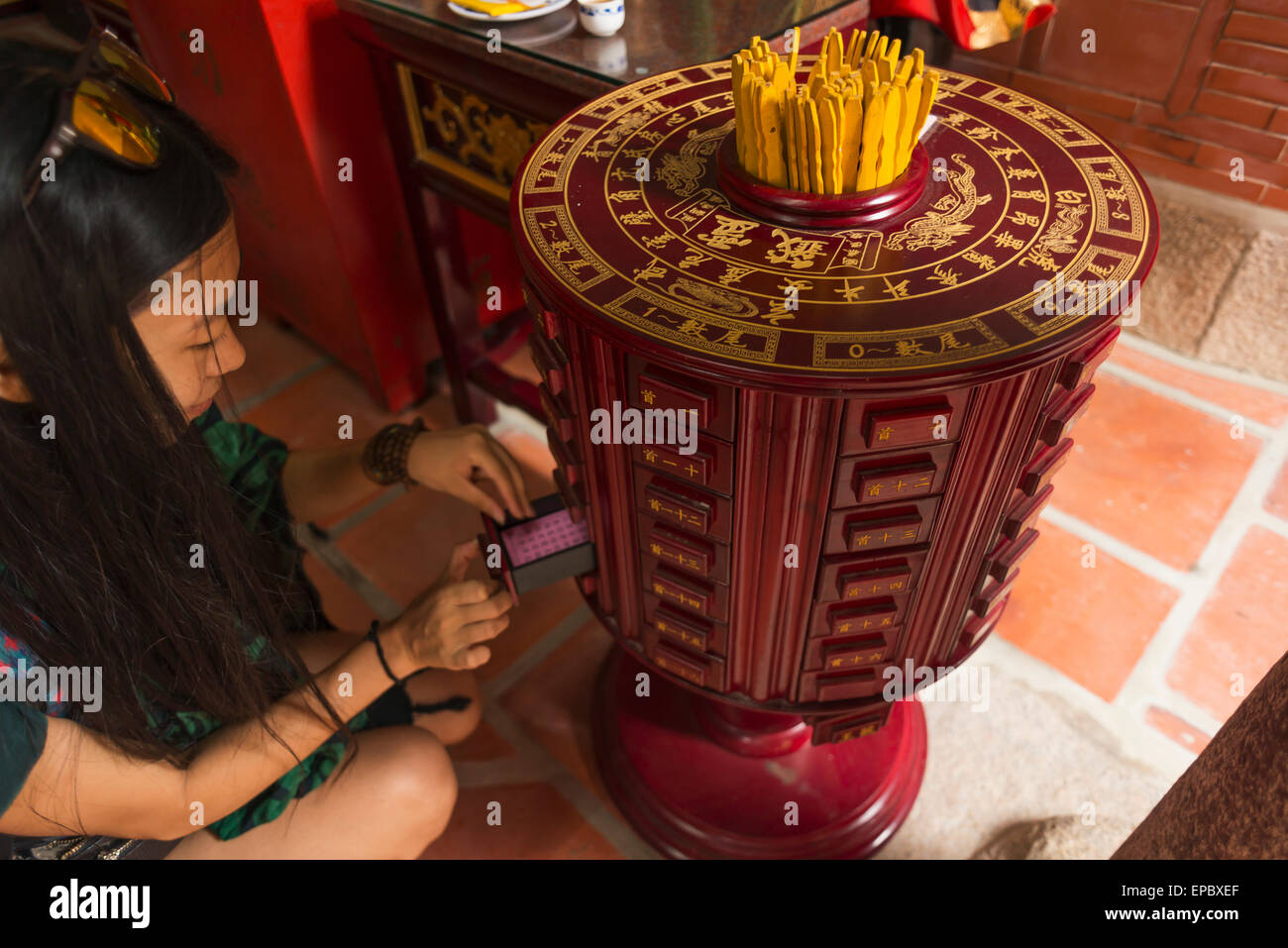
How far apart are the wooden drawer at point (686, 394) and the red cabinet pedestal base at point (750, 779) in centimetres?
67

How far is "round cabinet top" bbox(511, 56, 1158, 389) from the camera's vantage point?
66 cm

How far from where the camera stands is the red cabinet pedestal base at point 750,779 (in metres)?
1.26

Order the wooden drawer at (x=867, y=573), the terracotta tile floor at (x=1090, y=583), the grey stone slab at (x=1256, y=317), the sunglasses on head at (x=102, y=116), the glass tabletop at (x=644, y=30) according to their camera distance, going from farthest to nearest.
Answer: the grey stone slab at (x=1256, y=317) → the terracotta tile floor at (x=1090, y=583) → the glass tabletop at (x=644, y=30) → the wooden drawer at (x=867, y=573) → the sunglasses on head at (x=102, y=116)

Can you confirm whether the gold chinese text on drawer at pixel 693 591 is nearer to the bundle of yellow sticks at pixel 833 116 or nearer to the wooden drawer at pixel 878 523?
the wooden drawer at pixel 878 523

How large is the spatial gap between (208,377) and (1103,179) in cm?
88

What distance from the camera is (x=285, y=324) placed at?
2.26 meters

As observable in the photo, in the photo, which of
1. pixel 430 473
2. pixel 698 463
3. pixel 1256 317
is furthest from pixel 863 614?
pixel 1256 317

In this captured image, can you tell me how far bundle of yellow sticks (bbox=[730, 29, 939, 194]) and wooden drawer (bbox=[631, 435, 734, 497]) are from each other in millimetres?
257

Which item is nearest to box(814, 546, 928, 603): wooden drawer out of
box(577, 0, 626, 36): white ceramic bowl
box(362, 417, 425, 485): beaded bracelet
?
box(362, 417, 425, 485): beaded bracelet

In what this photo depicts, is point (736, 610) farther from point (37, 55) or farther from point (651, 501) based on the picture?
point (37, 55)

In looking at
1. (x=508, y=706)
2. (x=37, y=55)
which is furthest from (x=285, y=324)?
(x=37, y=55)

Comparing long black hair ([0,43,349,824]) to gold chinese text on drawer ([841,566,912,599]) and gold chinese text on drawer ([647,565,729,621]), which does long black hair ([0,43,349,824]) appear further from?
gold chinese text on drawer ([841,566,912,599])

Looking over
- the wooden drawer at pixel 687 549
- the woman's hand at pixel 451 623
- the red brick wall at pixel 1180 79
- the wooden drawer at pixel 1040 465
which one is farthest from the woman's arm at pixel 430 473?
the red brick wall at pixel 1180 79

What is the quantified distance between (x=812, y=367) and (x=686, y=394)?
107mm
